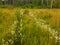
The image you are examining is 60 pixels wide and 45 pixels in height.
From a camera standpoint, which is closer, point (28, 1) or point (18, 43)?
point (18, 43)

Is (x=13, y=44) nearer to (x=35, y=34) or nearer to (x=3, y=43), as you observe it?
(x=3, y=43)

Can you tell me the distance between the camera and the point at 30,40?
227 inches

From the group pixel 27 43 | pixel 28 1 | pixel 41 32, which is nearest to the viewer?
pixel 27 43

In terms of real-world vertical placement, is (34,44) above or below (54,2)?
above

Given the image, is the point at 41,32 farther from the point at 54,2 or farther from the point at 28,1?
the point at 28,1

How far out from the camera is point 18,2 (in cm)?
4488

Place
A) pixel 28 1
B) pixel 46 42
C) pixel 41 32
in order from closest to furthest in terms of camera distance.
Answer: pixel 46 42 < pixel 41 32 < pixel 28 1

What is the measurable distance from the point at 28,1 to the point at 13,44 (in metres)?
41.5

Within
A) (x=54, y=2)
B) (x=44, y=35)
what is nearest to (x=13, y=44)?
(x=44, y=35)

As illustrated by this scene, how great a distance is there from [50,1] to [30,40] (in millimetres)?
37401

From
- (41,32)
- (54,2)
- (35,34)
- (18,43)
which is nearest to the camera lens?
(18,43)

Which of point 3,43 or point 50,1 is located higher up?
point 3,43

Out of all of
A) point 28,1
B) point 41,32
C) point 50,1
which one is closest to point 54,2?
point 50,1

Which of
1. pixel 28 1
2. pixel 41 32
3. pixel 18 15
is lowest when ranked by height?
pixel 28 1
